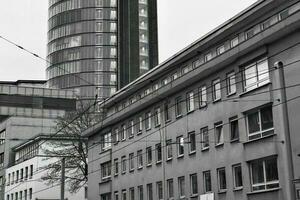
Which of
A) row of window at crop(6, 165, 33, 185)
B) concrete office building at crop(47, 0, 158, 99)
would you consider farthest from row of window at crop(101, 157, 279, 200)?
concrete office building at crop(47, 0, 158, 99)

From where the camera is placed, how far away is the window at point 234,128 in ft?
112

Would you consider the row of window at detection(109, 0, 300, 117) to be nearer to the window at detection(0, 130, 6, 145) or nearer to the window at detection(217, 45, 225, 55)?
the window at detection(217, 45, 225, 55)

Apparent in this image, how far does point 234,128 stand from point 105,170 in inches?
895

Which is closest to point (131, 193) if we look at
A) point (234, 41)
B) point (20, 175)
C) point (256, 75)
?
point (234, 41)

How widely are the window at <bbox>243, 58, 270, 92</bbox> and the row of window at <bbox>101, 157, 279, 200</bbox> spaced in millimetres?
4293

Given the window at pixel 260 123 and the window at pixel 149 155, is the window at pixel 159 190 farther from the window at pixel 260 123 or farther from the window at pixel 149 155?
the window at pixel 260 123

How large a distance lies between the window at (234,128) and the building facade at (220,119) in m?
0.06

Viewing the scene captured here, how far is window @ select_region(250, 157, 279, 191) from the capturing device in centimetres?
3020

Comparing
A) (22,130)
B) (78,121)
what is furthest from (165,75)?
(22,130)

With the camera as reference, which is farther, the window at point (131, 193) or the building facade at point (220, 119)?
the window at point (131, 193)

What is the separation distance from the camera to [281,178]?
29094 mm

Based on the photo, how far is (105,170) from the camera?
180 ft

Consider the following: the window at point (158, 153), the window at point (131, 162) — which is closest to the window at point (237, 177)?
the window at point (158, 153)

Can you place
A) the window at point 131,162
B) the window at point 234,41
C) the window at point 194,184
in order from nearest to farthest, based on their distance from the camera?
the window at point 234,41, the window at point 194,184, the window at point 131,162
